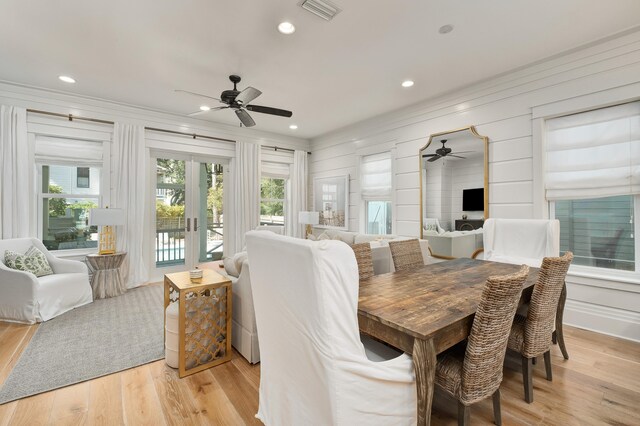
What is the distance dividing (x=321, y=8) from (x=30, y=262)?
4.37 metres

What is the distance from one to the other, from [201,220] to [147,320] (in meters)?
2.53

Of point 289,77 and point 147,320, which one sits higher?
point 289,77

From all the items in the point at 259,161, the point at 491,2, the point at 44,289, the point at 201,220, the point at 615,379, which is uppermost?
the point at 491,2

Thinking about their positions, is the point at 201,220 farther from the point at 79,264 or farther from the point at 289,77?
the point at 289,77

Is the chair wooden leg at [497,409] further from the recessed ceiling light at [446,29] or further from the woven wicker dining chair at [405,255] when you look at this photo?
the recessed ceiling light at [446,29]

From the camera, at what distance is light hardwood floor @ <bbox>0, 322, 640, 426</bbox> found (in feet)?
5.74

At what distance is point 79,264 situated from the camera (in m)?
3.79

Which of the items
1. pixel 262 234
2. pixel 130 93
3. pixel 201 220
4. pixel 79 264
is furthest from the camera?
pixel 201 220

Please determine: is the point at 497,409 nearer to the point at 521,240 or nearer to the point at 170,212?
the point at 521,240

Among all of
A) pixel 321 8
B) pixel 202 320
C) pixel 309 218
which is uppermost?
pixel 321 8

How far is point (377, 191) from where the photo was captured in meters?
5.29

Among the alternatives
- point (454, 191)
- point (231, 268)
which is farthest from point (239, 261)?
point (454, 191)

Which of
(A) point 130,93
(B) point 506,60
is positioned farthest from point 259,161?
(B) point 506,60

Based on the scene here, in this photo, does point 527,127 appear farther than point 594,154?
Yes
